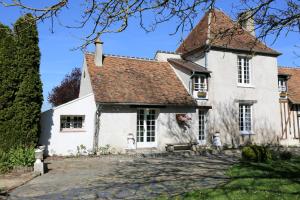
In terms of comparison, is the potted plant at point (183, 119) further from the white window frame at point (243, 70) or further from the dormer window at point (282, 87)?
the dormer window at point (282, 87)

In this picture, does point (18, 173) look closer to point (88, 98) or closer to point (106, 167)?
point (106, 167)

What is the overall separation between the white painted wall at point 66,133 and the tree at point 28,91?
0.94m

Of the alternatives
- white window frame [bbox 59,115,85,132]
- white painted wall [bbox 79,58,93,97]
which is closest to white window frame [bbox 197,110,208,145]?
white painted wall [bbox 79,58,93,97]

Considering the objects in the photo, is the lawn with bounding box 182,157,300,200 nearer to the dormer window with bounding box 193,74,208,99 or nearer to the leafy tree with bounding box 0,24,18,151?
the dormer window with bounding box 193,74,208,99

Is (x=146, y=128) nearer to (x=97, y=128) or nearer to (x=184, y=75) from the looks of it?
(x=97, y=128)

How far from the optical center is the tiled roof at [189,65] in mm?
19752

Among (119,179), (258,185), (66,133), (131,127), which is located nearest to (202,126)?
(131,127)

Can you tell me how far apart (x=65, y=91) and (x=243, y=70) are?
16.3 metres

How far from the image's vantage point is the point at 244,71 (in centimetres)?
2183

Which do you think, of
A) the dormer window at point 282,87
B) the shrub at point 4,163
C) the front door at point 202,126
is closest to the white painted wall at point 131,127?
the front door at point 202,126

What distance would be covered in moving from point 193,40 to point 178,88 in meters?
4.47

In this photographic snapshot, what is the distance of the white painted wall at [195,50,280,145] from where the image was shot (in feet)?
66.7

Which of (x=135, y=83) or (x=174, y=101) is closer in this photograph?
(x=174, y=101)

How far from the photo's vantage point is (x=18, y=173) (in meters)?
11.7
